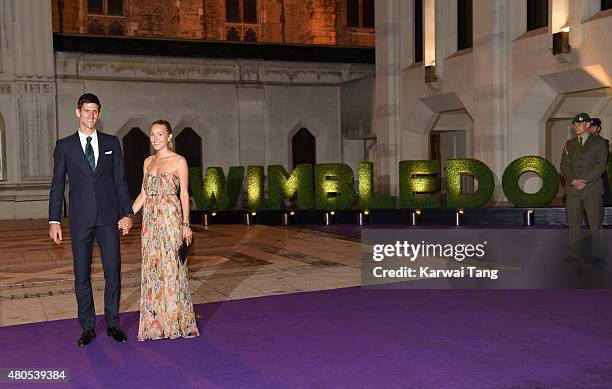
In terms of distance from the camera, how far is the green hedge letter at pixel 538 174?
1812 centimetres

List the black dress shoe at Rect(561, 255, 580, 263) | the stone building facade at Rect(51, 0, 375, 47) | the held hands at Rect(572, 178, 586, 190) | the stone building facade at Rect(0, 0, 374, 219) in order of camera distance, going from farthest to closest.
→ 1. the stone building facade at Rect(51, 0, 375, 47)
2. the stone building facade at Rect(0, 0, 374, 219)
3. the black dress shoe at Rect(561, 255, 580, 263)
4. the held hands at Rect(572, 178, 586, 190)

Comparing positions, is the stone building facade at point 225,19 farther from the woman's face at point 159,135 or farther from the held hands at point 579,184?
the woman's face at point 159,135

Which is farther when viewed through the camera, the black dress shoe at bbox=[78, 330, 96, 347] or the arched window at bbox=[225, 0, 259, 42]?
the arched window at bbox=[225, 0, 259, 42]

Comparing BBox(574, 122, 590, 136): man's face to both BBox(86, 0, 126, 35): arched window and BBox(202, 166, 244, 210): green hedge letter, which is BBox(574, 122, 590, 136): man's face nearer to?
BBox(202, 166, 244, 210): green hedge letter

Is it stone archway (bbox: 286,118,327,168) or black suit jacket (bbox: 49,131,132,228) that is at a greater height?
stone archway (bbox: 286,118,327,168)

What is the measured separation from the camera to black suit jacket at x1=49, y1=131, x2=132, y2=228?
701 cm

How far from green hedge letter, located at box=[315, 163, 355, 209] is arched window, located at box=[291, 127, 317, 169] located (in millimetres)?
8942

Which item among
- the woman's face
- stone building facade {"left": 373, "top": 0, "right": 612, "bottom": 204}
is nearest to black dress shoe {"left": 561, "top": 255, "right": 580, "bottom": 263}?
the woman's face

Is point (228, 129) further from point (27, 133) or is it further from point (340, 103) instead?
point (27, 133)

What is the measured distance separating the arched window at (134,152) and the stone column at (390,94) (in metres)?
8.97

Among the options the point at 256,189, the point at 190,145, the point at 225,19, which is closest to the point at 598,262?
the point at 256,189

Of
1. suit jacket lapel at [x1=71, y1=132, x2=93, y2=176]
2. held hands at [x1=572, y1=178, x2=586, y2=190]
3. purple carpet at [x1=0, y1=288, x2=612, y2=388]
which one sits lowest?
purple carpet at [x1=0, y1=288, x2=612, y2=388]

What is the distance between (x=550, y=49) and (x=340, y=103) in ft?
38.0

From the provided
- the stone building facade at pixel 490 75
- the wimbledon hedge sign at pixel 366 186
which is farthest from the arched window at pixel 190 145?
the stone building facade at pixel 490 75
